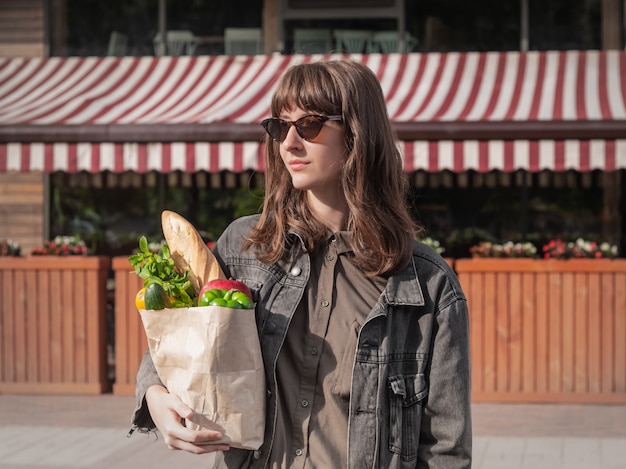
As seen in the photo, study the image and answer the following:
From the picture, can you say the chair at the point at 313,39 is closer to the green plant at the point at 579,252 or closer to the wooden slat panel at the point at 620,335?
the green plant at the point at 579,252

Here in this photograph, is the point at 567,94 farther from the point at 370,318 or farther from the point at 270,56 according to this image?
the point at 370,318

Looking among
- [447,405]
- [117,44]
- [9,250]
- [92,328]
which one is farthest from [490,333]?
[447,405]

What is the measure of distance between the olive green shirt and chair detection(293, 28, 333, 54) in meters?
8.63

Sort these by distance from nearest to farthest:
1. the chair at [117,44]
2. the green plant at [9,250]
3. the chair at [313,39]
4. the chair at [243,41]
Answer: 1. the green plant at [9,250]
2. the chair at [313,39]
3. the chair at [243,41]
4. the chair at [117,44]

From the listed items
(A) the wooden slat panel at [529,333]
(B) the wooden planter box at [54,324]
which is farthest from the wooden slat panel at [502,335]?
(B) the wooden planter box at [54,324]

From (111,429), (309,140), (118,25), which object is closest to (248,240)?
(309,140)

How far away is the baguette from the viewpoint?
7.80 ft

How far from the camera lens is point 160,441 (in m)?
6.89

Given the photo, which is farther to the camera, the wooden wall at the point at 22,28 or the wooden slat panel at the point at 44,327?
the wooden wall at the point at 22,28

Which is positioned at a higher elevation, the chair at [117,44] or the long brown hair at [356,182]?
the chair at [117,44]

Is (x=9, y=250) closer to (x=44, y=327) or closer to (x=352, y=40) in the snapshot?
(x=44, y=327)

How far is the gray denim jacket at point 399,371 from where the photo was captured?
2.26 m

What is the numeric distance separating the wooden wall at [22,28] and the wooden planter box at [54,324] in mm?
3369

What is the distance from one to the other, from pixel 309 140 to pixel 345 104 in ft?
0.36
